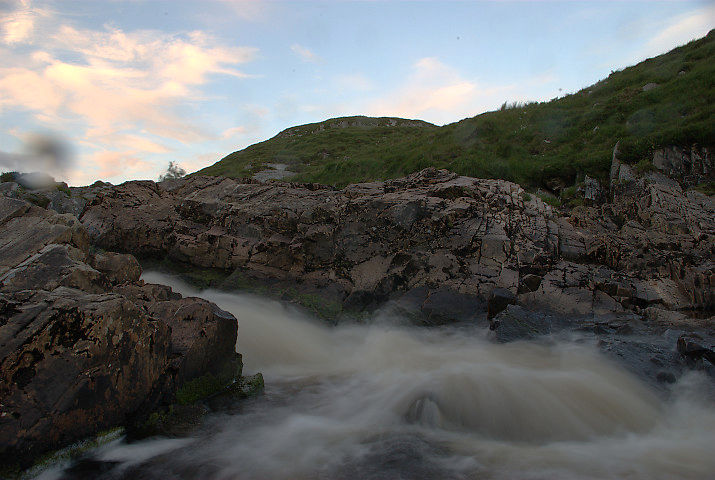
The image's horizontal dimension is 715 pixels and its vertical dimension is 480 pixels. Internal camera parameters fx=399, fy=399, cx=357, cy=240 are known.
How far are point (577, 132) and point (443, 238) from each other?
45.0 feet

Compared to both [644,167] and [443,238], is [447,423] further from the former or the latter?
[644,167]

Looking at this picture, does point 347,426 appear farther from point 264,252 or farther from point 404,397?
point 264,252

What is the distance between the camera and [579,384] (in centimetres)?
698

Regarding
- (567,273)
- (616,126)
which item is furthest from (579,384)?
(616,126)

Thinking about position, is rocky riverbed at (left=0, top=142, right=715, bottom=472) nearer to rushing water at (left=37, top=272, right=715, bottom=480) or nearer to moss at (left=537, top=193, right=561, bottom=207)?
rushing water at (left=37, top=272, right=715, bottom=480)

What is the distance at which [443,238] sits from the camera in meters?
11.4

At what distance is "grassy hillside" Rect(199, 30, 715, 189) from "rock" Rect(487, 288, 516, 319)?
1004 centimetres

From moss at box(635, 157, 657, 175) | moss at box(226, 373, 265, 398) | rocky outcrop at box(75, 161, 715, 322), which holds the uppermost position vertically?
moss at box(635, 157, 657, 175)

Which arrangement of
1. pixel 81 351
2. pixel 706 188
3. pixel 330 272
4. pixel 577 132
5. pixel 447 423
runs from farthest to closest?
pixel 577 132 < pixel 706 188 < pixel 330 272 < pixel 447 423 < pixel 81 351

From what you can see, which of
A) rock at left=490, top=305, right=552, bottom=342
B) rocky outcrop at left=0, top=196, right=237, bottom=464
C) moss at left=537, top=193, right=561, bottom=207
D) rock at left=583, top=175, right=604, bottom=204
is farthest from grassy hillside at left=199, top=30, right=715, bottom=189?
rocky outcrop at left=0, top=196, right=237, bottom=464

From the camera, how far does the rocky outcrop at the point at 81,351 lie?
4.64 metres

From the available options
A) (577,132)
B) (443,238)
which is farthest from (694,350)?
(577,132)

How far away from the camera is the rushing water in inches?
198

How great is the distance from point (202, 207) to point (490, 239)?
404 inches
